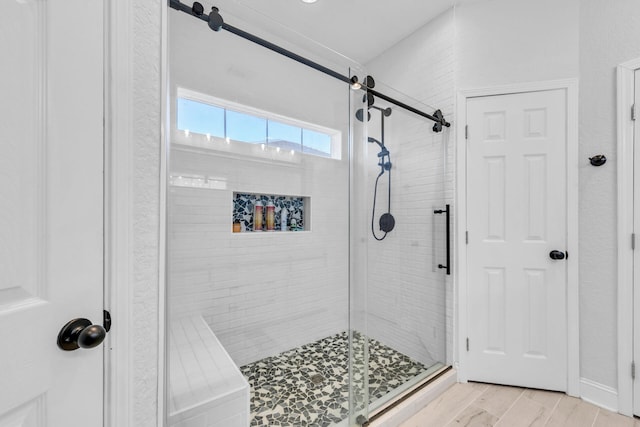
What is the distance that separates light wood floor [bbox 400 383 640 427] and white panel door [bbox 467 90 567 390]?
0.36ft

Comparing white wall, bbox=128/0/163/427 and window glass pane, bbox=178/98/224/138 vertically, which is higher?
window glass pane, bbox=178/98/224/138

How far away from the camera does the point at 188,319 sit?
1447 millimetres

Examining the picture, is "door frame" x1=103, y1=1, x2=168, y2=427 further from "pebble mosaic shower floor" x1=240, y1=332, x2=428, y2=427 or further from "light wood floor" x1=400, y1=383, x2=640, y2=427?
"light wood floor" x1=400, y1=383, x2=640, y2=427

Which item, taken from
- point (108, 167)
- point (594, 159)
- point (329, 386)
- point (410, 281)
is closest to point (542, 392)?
point (410, 281)

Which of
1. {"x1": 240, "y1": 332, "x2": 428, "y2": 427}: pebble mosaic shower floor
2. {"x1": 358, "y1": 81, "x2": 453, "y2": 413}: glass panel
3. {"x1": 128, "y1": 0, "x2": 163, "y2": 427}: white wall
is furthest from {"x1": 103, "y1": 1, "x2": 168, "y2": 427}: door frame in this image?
{"x1": 358, "y1": 81, "x2": 453, "y2": 413}: glass panel

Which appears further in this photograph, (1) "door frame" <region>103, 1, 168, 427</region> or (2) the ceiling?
(2) the ceiling

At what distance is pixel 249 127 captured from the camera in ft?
6.75

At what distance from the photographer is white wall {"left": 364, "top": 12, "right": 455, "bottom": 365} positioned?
7.42 feet

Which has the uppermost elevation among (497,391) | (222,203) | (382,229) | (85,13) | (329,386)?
(85,13)

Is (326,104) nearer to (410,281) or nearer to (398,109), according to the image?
(398,109)

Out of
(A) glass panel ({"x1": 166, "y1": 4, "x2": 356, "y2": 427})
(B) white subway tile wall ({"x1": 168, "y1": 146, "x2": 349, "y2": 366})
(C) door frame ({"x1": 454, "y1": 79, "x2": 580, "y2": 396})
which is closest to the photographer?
(A) glass panel ({"x1": 166, "y1": 4, "x2": 356, "y2": 427})

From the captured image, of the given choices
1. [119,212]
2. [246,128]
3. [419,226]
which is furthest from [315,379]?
[246,128]

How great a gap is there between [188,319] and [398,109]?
2.06 metres

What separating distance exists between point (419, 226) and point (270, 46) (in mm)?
1675
